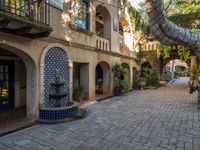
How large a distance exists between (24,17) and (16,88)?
4346mm

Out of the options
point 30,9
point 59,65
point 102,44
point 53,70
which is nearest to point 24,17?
point 30,9

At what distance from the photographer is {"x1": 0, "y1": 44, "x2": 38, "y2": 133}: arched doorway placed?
22.7 feet

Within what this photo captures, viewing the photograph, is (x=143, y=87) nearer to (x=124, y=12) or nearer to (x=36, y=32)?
(x=124, y=12)

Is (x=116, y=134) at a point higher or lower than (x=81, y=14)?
lower

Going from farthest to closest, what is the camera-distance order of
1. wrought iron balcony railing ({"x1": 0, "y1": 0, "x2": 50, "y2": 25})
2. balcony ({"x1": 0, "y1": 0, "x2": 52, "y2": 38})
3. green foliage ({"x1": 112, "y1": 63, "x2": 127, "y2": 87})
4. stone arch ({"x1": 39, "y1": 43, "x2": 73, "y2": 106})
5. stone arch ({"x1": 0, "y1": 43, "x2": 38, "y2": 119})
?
green foliage ({"x1": 112, "y1": 63, "x2": 127, "y2": 87}) < stone arch ({"x1": 39, "y1": 43, "x2": 73, "y2": 106}) < stone arch ({"x1": 0, "y1": 43, "x2": 38, "y2": 119}) < wrought iron balcony railing ({"x1": 0, "y1": 0, "x2": 50, "y2": 25}) < balcony ({"x1": 0, "y1": 0, "x2": 52, "y2": 38})

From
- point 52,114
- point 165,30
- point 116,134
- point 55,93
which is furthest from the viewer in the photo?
point 55,93

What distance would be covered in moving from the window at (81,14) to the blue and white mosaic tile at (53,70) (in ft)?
6.44

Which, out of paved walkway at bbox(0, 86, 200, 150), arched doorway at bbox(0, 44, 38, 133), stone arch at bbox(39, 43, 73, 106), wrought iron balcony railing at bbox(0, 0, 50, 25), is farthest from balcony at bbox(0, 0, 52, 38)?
paved walkway at bbox(0, 86, 200, 150)

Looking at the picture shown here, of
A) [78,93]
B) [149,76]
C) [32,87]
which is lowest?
[78,93]

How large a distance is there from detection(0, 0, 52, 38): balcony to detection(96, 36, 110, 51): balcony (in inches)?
171

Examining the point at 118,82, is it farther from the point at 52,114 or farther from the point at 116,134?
the point at 116,134

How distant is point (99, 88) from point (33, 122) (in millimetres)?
7996

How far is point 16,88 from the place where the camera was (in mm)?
9156

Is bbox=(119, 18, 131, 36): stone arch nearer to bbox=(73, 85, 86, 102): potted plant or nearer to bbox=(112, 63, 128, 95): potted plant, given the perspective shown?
bbox=(112, 63, 128, 95): potted plant
